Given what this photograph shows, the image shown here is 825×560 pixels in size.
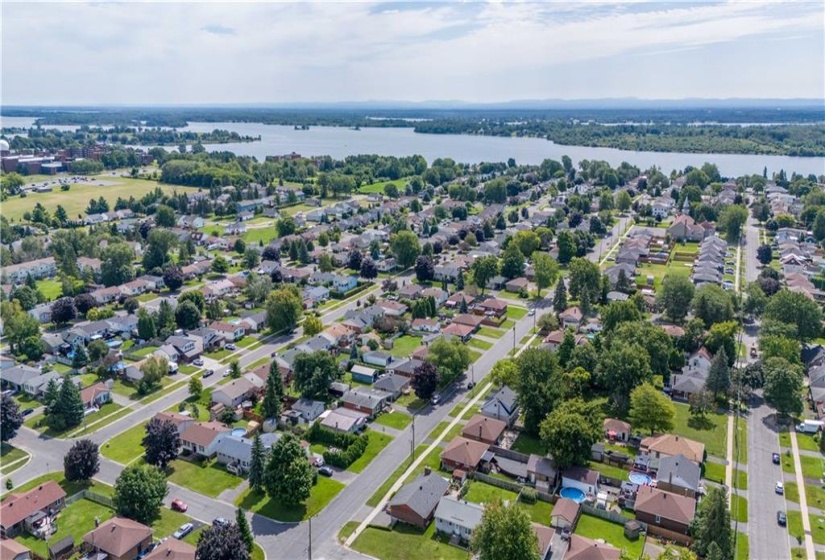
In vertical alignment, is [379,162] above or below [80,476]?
above

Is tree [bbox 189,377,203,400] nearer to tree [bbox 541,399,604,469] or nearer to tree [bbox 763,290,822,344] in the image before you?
tree [bbox 541,399,604,469]

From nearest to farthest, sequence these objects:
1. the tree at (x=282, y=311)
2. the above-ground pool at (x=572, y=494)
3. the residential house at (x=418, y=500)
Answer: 1. the residential house at (x=418, y=500)
2. the above-ground pool at (x=572, y=494)
3. the tree at (x=282, y=311)

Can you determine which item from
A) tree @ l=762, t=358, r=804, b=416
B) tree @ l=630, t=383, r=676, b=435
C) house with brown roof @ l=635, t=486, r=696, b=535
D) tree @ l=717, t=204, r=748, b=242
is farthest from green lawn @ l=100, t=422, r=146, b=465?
tree @ l=717, t=204, r=748, b=242

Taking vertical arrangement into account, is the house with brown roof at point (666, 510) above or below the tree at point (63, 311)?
below

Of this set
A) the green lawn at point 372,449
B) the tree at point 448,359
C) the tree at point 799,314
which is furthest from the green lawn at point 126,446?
the tree at point 799,314

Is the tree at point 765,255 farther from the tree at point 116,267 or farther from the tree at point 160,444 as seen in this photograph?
the tree at point 116,267

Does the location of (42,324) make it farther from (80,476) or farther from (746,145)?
(746,145)

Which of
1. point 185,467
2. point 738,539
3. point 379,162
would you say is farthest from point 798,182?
point 185,467
